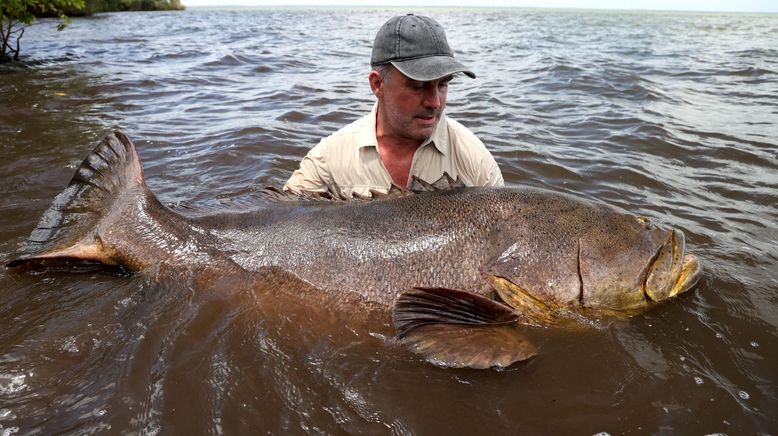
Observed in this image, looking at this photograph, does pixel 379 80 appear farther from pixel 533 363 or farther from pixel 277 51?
pixel 277 51

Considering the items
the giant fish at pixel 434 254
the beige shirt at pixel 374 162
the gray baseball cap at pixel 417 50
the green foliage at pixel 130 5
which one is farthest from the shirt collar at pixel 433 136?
the green foliage at pixel 130 5

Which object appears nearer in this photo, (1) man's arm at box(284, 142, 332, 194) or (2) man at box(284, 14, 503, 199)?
(2) man at box(284, 14, 503, 199)

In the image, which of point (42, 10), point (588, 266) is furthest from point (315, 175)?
point (42, 10)

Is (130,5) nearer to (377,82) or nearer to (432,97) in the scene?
(377,82)

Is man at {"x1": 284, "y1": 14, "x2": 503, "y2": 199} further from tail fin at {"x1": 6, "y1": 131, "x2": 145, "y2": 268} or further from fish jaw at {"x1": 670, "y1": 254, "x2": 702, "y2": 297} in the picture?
fish jaw at {"x1": 670, "y1": 254, "x2": 702, "y2": 297}

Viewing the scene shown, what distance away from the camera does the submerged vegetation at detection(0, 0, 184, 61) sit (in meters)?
11.5

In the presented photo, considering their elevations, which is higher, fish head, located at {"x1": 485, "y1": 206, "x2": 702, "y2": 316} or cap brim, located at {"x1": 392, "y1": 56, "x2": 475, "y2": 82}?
cap brim, located at {"x1": 392, "y1": 56, "x2": 475, "y2": 82}

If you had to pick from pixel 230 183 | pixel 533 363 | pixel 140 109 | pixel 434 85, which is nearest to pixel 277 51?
pixel 140 109

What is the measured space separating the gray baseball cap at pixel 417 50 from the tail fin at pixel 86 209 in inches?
74.0

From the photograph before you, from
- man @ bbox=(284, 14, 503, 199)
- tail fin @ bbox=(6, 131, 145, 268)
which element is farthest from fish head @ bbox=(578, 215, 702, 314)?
tail fin @ bbox=(6, 131, 145, 268)

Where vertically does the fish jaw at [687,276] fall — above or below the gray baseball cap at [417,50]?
below

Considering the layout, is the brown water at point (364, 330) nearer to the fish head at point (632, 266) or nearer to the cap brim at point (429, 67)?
the fish head at point (632, 266)

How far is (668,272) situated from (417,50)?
2.02 metres

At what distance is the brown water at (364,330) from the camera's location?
231 cm
